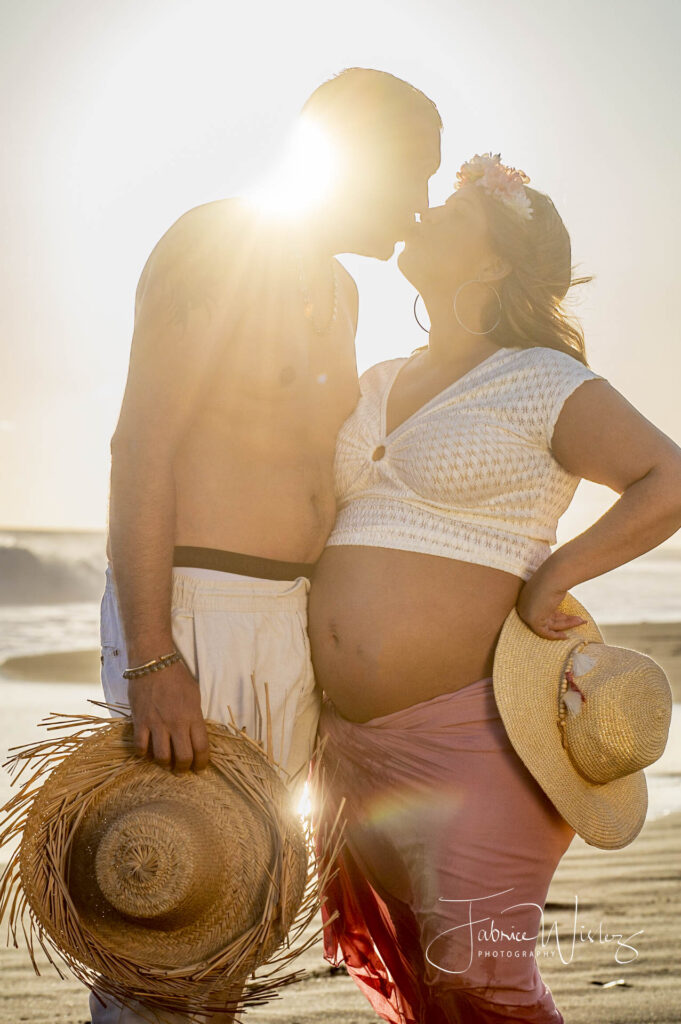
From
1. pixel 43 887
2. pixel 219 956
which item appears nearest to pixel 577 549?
pixel 219 956

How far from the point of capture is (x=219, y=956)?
2.16m

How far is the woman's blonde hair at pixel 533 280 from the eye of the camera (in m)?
3.03

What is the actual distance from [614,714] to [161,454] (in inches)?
51.4

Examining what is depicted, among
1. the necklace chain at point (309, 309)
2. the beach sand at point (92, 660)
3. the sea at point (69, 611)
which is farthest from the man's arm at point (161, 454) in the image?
the beach sand at point (92, 660)

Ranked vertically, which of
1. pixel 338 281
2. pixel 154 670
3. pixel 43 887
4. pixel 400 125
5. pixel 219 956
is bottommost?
pixel 219 956

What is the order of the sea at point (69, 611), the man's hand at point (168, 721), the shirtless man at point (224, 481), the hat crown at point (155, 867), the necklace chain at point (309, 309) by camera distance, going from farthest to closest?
the sea at point (69, 611) < the necklace chain at point (309, 309) < the shirtless man at point (224, 481) < the man's hand at point (168, 721) < the hat crown at point (155, 867)

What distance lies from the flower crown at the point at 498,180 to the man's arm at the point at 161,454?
105 centimetres

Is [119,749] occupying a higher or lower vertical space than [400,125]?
lower

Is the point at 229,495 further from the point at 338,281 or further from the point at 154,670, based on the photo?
the point at 338,281

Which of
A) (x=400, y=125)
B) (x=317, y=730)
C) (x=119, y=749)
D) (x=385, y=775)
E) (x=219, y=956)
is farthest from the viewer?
(x=400, y=125)

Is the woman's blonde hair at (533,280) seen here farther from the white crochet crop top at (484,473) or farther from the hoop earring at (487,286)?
the white crochet crop top at (484,473)

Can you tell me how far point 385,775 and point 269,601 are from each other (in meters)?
0.59

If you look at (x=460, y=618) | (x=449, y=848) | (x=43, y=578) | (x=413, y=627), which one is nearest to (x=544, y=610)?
(x=460, y=618)

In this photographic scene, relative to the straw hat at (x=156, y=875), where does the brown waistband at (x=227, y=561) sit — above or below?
above
